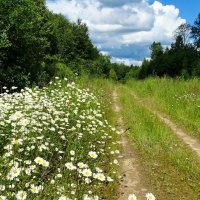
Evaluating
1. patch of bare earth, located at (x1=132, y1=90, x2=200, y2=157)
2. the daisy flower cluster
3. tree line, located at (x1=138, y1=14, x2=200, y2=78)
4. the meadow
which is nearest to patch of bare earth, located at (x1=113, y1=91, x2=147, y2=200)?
the meadow

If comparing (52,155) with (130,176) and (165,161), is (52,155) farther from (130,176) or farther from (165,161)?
(165,161)

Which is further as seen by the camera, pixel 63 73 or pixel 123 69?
pixel 123 69

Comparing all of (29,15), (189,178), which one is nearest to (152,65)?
(29,15)

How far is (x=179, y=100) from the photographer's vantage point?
64.5 ft

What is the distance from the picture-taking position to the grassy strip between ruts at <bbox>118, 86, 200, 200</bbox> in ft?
26.6

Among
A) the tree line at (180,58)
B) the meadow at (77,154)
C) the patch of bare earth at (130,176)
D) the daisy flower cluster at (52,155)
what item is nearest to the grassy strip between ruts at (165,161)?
the meadow at (77,154)

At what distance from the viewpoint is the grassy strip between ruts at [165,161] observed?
8.12 m

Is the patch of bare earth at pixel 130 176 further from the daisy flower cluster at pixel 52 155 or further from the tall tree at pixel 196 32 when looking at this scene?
the tall tree at pixel 196 32

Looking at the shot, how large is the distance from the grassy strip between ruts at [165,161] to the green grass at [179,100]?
1460 millimetres

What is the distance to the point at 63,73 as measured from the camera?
3388cm

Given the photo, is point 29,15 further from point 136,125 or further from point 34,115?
point 34,115

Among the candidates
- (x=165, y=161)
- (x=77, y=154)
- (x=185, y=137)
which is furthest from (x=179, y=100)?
(x=77, y=154)

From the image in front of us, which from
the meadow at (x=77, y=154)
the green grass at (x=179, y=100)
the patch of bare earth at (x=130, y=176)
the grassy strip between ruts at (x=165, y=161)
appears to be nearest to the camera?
the meadow at (x=77, y=154)

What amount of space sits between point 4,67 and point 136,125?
9877 millimetres
